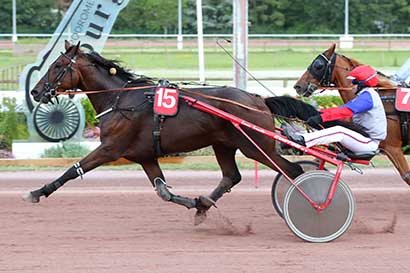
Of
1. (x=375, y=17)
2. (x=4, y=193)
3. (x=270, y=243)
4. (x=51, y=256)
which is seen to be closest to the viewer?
(x=51, y=256)

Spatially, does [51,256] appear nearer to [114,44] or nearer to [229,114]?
[229,114]

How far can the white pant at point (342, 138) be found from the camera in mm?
8336

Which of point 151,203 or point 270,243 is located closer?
point 270,243

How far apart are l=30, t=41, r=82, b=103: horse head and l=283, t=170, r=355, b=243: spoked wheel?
2563mm

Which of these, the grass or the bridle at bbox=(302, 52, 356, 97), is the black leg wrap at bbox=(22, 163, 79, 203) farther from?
the grass

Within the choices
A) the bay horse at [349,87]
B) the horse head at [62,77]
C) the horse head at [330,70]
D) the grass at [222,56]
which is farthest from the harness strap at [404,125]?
the grass at [222,56]

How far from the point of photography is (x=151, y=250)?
802cm

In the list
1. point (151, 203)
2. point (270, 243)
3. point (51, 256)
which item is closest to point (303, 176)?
point (270, 243)

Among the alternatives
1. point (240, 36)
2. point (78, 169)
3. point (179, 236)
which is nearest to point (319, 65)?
point (179, 236)

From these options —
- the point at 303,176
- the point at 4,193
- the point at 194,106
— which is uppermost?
the point at 194,106

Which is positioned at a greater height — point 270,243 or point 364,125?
point 364,125

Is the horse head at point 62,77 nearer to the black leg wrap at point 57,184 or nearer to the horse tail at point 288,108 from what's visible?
the black leg wrap at point 57,184

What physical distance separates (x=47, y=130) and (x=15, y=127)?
2.52ft

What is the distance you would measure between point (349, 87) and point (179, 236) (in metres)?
2.71
